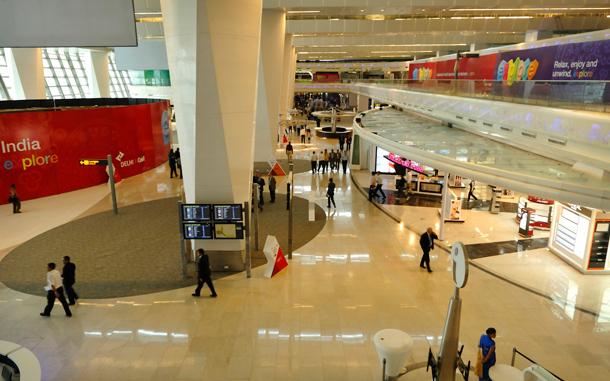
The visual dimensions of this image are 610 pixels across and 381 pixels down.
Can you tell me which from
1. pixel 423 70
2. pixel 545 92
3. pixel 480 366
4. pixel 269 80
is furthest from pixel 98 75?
pixel 480 366

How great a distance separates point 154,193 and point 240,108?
33.5ft

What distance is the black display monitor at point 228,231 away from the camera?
10320mm

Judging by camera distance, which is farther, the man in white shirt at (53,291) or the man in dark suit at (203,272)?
the man in dark suit at (203,272)

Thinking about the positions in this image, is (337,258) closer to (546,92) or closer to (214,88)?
(214,88)

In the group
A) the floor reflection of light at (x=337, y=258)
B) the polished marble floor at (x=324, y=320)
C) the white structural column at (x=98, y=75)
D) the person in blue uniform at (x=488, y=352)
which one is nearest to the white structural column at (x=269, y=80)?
the polished marble floor at (x=324, y=320)

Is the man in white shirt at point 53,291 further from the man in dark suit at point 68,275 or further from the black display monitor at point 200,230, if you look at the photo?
the black display monitor at point 200,230

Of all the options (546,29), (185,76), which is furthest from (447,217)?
(546,29)

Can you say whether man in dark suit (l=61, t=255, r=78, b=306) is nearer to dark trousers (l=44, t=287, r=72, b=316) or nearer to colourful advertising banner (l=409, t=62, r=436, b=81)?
dark trousers (l=44, t=287, r=72, b=316)

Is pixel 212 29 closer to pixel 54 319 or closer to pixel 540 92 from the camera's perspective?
pixel 54 319

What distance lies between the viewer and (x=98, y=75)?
4281 cm

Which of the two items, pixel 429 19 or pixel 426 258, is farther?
pixel 429 19

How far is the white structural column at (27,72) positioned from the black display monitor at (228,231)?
2587cm

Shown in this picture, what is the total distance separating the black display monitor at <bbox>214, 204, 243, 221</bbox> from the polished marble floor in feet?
5.28

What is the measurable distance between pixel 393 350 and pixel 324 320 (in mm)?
2620
